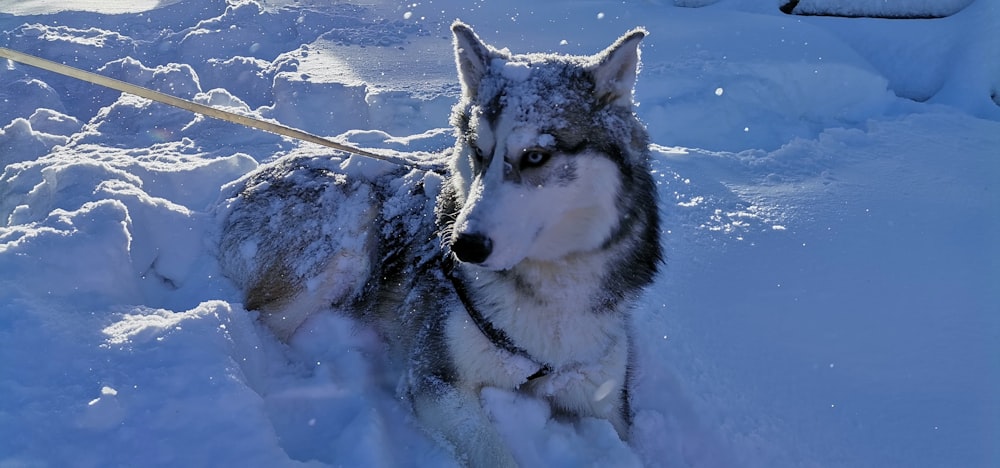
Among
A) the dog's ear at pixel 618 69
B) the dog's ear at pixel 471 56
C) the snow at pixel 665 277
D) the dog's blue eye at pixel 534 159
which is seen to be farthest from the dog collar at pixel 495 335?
the dog's ear at pixel 618 69

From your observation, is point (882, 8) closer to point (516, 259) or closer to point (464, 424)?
point (516, 259)

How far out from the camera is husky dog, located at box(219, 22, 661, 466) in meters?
2.25

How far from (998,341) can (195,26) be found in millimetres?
10118

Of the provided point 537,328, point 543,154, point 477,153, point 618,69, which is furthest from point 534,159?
point 537,328

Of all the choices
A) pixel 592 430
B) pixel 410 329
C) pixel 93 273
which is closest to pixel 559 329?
pixel 592 430

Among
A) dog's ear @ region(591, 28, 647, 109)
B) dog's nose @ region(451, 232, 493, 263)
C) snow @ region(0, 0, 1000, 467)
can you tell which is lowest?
snow @ region(0, 0, 1000, 467)

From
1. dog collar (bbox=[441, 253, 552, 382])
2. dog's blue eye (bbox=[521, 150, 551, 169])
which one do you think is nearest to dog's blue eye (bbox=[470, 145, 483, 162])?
dog's blue eye (bbox=[521, 150, 551, 169])

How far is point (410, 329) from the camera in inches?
118

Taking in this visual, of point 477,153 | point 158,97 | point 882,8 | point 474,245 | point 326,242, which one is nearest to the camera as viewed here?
point 474,245

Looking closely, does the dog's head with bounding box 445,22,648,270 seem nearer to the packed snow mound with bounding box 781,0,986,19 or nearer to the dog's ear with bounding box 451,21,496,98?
the dog's ear with bounding box 451,21,496,98

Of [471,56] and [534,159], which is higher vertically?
[471,56]

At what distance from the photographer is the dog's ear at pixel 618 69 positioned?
2402mm

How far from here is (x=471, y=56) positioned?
2.60m

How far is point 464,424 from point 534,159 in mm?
1154
